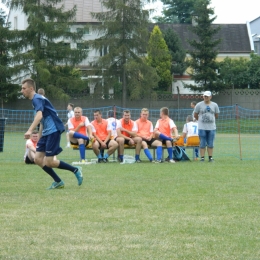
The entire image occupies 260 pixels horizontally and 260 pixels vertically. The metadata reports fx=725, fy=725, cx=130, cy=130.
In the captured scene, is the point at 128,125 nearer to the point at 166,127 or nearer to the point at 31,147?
the point at 166,127

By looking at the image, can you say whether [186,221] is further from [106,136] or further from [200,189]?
[106,136]

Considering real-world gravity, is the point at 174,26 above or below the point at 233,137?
above

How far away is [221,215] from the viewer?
8016mm

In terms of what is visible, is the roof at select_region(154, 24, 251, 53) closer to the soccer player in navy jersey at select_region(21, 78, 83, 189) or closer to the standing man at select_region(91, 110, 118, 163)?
the standing man at select_region(91, 110, 118, 163)

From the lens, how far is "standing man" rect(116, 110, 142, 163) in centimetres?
1741

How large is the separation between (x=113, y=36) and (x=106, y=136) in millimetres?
32025

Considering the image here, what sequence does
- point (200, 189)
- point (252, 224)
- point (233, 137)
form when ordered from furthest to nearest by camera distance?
point (233, 137) → point (200, 189) → point (252, 224)

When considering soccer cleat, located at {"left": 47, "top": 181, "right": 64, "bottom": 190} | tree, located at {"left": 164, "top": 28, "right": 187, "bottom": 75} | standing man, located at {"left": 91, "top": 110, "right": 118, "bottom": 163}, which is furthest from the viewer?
tree, located at {"left": 164, "top": 28, "right": 187, "bottom": 75}

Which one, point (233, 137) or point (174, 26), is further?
point (174, 26)

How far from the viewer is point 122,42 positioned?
48.5m

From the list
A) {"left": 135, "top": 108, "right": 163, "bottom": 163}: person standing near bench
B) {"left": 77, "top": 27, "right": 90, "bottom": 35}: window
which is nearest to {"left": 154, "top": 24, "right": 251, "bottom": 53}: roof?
{"left": 77, "top": 27, "right": 90, "bottom": 35}: window

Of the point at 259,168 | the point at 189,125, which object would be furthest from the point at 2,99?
the point at 259,168

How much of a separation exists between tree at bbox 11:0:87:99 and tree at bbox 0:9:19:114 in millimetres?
637

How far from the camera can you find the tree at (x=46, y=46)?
153 feet
